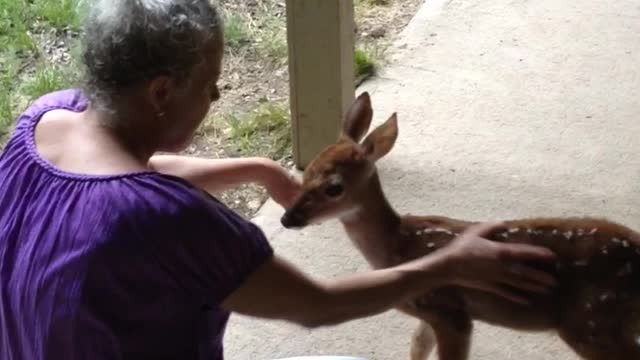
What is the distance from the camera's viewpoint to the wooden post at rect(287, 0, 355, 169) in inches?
165

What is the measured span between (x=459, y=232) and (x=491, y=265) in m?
0.45

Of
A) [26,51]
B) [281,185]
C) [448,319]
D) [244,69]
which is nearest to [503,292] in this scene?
[448,319]

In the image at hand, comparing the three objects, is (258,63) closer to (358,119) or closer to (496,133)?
(496,133)

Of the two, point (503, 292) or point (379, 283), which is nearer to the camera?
point (379, 283)

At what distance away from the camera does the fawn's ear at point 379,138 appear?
3143 mm

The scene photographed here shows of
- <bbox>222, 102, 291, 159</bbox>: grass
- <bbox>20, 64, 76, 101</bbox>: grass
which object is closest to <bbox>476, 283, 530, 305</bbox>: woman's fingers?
<bbox>222, 102, 291, 159</bbox>: grass

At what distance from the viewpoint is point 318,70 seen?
14.1ft

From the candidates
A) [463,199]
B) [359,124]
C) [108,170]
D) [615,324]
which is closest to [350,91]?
[463,199]

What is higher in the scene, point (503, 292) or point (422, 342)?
point (503, 292)

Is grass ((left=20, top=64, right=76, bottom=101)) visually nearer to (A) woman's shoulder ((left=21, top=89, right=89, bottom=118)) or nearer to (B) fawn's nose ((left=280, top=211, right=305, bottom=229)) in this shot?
(B) fawn's nose ((left=280, top=211, right=305, bottom=229))

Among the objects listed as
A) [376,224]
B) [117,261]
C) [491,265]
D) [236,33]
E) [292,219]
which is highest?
[117,261]

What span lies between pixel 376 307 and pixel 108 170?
66 centimetres

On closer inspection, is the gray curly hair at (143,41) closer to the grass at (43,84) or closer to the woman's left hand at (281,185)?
the woman's left hand at (281,185)

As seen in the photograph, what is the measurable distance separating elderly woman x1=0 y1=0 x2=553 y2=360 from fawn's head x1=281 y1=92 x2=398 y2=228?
64 cm
